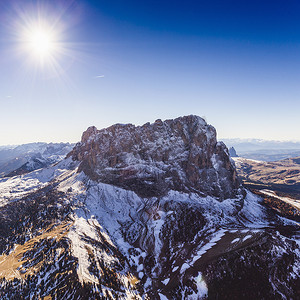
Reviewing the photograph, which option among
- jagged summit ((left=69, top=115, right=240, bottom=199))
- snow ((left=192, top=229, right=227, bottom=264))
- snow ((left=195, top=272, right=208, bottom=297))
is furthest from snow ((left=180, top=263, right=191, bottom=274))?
jagged summit ((left=69, top=115, right=240, bottom=199))

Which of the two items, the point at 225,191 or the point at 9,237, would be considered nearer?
the point at 9,237

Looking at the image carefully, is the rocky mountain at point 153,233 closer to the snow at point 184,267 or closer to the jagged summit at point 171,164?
the snow at point 184,267

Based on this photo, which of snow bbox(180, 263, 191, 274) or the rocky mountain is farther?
snow bbox(180, 263, 191, 274)

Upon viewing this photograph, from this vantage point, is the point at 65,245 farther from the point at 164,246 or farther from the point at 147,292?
the point at 164,246

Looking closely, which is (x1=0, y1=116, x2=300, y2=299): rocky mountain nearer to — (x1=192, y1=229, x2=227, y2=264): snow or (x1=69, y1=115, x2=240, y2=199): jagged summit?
(x1=192, y1=229, x2=227, y2=264): snow

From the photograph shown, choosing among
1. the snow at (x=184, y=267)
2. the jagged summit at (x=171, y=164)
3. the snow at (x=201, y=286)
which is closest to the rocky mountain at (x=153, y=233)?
the snow at (x=201, y=286)

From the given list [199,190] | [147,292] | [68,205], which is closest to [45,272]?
[147,292]

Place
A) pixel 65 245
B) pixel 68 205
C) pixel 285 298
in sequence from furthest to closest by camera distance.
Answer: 1. pixel 68 205
2. pixel 65 245
3. pixel 285 298
